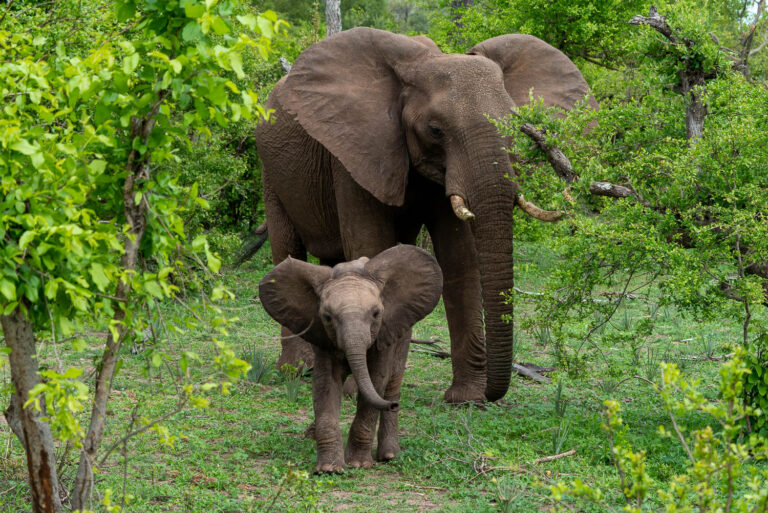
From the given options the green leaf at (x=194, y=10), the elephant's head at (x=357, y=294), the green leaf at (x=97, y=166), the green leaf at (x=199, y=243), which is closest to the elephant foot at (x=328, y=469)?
the elephant's head at (x=357, y=294)

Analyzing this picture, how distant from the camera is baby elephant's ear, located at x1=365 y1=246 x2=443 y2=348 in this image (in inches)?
258

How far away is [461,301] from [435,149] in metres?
1.51

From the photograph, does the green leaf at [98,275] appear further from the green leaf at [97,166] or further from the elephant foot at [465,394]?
the elephant foot at [465,394]

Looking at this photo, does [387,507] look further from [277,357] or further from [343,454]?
[277,357]

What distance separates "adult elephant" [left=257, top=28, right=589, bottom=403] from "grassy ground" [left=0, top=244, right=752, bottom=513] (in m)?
0.48

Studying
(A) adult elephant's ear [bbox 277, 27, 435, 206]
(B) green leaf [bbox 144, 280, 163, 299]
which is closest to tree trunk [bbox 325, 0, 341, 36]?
(A) adult elephant's ear [bbox 277, 27, 435, 206]

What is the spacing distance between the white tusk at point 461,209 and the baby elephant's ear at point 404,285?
0.41 meters

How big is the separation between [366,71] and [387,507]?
12.9 feet

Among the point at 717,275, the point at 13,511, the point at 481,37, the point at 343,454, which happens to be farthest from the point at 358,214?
the point at 481,37

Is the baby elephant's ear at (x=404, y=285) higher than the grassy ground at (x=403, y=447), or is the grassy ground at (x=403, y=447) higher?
the baby elephant's ear at (x=404, y=285)

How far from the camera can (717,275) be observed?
636 cm

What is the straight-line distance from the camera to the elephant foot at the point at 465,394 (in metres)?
8.26

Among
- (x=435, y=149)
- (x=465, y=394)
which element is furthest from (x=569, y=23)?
(x=465, y=394)

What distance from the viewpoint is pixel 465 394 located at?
8289 millimetres
